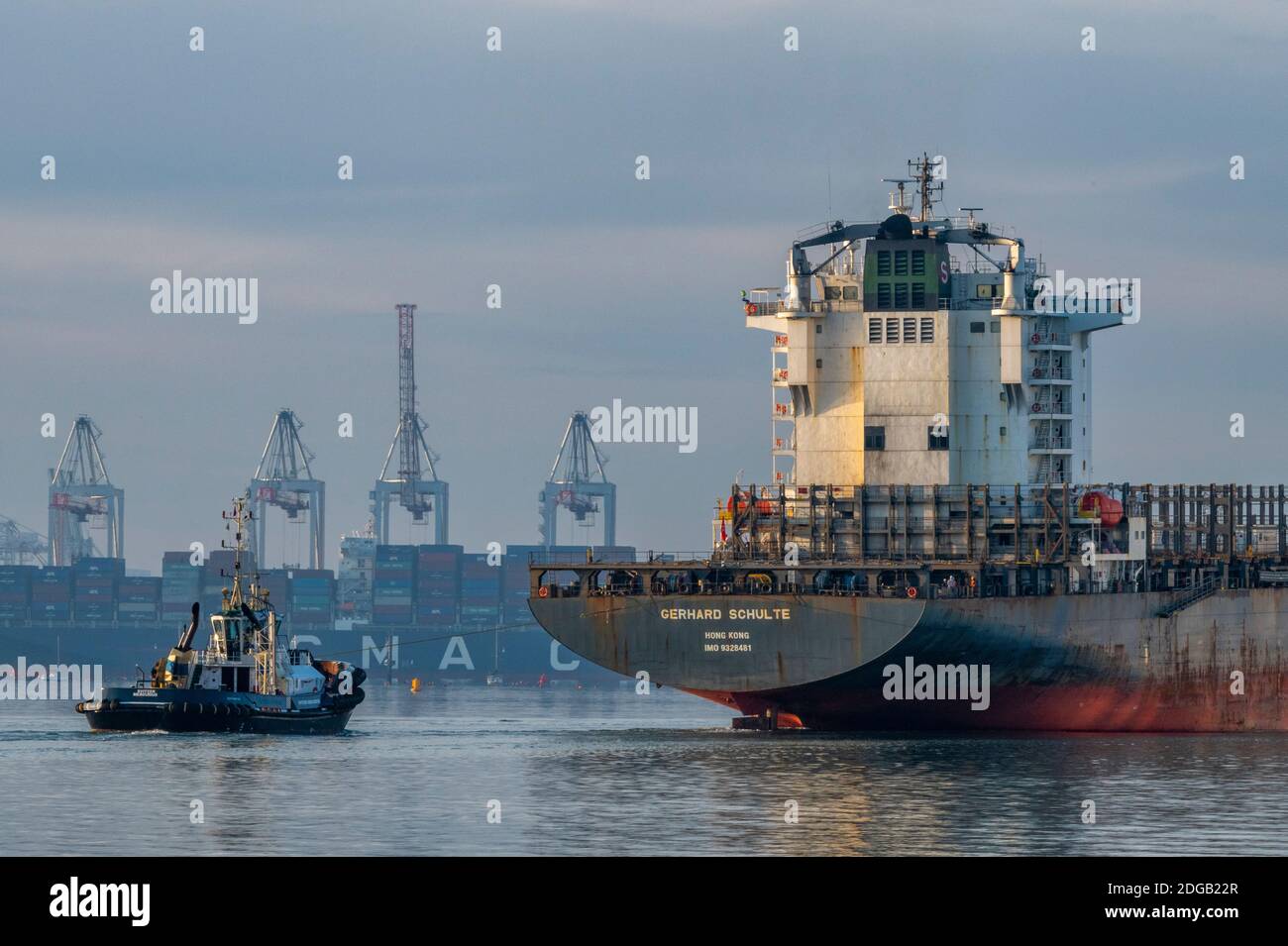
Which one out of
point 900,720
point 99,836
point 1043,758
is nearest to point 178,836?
point 99,836

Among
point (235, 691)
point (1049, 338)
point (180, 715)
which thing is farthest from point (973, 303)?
point (180, 715)

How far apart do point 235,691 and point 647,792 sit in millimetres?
28987

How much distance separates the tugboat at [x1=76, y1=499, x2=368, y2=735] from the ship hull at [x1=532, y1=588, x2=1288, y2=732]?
10810 millimetres

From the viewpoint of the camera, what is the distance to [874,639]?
75938 millimetres

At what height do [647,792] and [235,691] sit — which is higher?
[235,691]

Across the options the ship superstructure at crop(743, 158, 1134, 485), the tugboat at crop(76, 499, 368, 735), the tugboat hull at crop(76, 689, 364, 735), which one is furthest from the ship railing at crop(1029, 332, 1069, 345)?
the tugboat hull at crop(76, 689, 364, 735)

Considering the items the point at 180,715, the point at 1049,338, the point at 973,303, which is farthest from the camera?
the point at 1049,338

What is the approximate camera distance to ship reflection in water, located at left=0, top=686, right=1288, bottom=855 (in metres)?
48.8

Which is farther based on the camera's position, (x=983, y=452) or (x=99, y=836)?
(x=983, y=452)

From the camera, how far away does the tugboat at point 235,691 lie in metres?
82.8

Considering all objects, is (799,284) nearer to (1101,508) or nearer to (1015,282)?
(1015,282)

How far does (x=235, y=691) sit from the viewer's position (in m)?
83.7

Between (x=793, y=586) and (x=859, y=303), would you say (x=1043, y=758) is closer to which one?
(x=793, y=586)
